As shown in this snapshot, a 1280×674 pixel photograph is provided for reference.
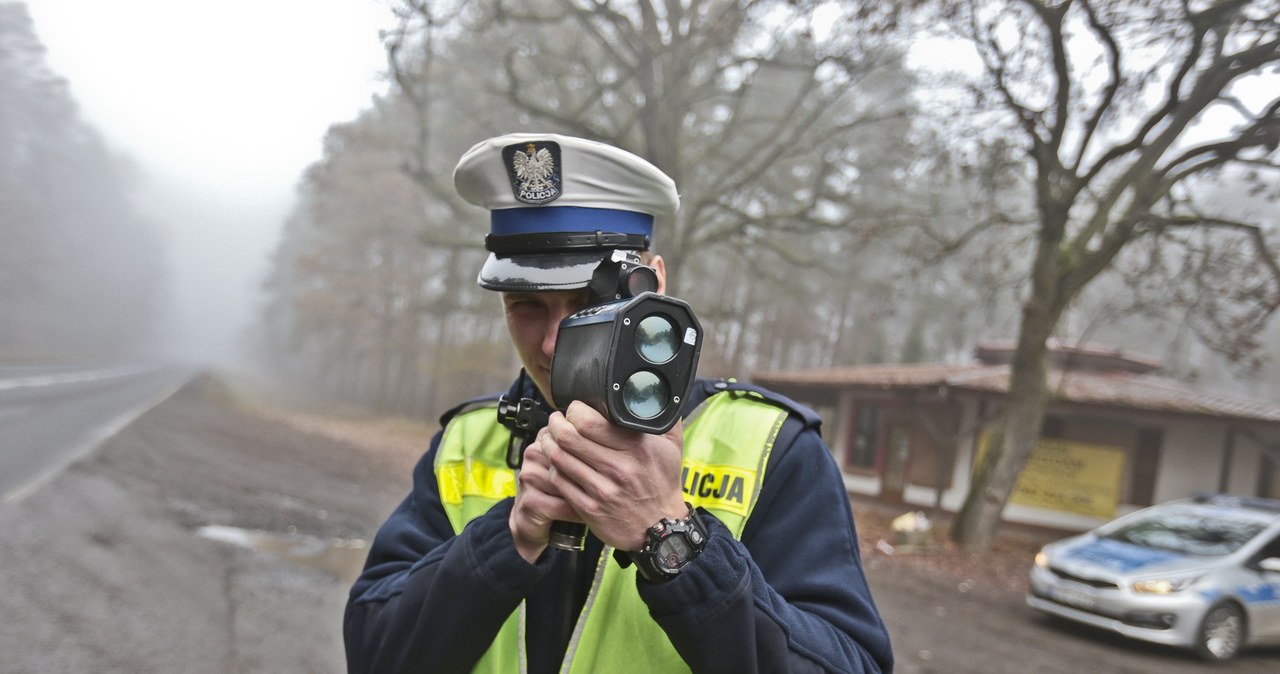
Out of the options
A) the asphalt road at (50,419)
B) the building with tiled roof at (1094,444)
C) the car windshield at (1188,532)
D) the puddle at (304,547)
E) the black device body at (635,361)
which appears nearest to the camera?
the black device body at (635,361)

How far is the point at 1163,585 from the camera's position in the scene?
27.1 feet

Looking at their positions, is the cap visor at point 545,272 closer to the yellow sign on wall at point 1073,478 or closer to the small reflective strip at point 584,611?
the small reflective strip at point 584,611

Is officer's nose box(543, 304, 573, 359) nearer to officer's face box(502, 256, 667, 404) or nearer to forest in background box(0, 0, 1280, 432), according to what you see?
officer's face box(502, 256, 667, 404)

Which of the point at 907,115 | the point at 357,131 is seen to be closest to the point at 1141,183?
the point at 907,115

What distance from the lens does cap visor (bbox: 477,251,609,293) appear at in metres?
1.35

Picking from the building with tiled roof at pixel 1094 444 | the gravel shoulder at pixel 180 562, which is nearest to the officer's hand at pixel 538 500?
the gravel shoulder at pixel 180 562

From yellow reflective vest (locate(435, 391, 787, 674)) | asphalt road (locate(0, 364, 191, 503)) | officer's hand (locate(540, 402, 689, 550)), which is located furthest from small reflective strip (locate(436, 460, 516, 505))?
asphalt road (locate(0, 364, 191, 503))

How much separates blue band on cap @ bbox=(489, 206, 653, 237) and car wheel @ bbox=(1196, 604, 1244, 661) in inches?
361

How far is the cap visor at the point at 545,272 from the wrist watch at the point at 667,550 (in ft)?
1.50

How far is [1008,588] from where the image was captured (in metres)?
11.5

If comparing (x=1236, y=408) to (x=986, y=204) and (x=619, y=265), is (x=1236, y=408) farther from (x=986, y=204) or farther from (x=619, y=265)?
(x=619, y=265)

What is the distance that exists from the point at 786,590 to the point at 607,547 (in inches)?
12.3

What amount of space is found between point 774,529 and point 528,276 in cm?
60

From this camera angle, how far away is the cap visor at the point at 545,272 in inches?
53.3
